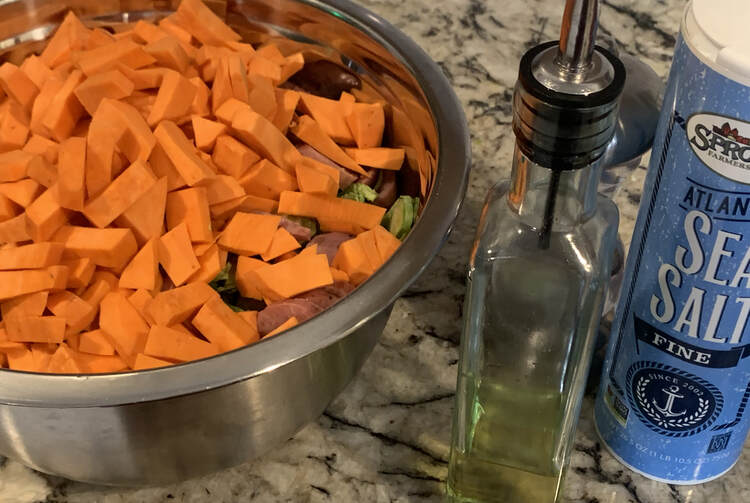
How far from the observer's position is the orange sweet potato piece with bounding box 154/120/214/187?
2.71 ft

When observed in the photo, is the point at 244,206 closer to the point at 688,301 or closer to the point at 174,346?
the point at 174,346

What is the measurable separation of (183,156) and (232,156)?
5 cm

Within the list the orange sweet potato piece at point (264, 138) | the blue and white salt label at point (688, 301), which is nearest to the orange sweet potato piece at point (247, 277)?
the orange sweet potato piece at point (264, 138)

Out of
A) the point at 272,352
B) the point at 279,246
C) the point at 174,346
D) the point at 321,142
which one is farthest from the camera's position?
the point at 321,142

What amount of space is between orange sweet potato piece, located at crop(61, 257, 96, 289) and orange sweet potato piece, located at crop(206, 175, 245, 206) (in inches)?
5.0

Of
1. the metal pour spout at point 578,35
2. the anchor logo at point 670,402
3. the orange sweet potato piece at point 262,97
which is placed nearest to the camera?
the metal pour spout at point 578,35

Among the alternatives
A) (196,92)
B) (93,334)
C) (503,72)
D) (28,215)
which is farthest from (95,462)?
(503,72)

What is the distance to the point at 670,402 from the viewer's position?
710 millimetres

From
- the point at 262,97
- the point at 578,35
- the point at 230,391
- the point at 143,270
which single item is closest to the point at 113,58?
the point at 262,97

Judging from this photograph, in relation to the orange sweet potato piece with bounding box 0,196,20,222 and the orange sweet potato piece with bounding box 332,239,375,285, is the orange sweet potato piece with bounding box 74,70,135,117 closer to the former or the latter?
the orange sweet potato piece with bounding box 0,196,20,222

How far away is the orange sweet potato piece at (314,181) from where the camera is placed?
0.86 metres

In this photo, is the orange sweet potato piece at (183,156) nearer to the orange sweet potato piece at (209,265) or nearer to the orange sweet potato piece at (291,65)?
the orange sweet potato piece at (209,265)

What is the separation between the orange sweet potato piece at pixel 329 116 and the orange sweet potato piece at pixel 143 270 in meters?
0.25

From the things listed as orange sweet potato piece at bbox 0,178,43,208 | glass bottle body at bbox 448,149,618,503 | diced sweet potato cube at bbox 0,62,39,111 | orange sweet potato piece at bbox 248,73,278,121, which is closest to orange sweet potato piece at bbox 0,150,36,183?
orange sweet potato piece at bbox 0,178,43,208
